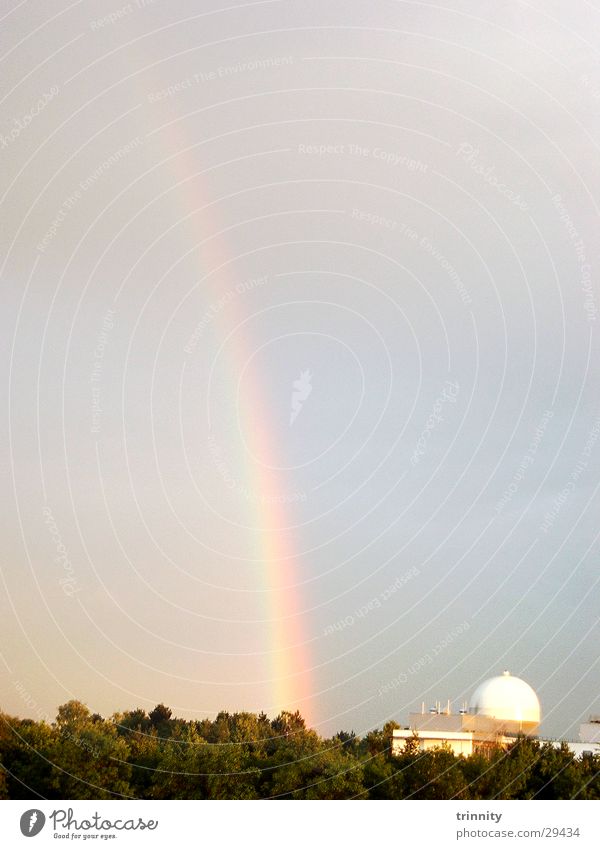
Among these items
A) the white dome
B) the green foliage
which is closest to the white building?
the white dome

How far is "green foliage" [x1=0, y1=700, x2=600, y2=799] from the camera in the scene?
56.7 metres

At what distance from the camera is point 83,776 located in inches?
2199

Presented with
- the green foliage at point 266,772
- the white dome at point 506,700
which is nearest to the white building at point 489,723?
the white dome at point 506,700

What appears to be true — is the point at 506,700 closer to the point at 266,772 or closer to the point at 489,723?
the point at 489,723

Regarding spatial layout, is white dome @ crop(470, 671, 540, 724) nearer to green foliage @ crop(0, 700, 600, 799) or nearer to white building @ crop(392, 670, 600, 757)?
white building @ crop(392, 670, 600, 757)

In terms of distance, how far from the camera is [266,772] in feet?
200

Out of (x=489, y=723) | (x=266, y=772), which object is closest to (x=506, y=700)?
(x=489, y=723)

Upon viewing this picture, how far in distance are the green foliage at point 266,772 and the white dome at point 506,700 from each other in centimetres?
1788

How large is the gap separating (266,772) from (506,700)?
28768mm

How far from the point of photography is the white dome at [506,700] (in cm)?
8438
